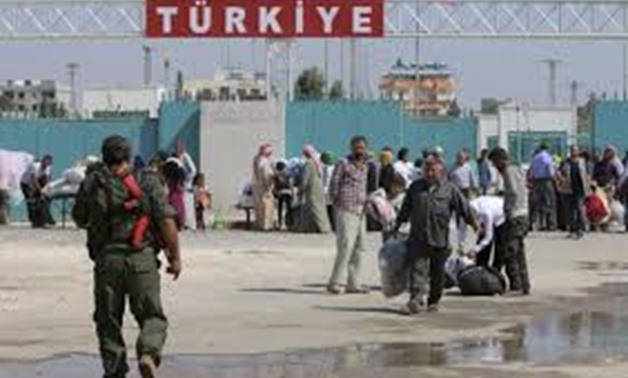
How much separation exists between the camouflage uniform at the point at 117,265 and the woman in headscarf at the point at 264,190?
1940cm

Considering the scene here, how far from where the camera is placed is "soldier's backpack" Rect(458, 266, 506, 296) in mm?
17734

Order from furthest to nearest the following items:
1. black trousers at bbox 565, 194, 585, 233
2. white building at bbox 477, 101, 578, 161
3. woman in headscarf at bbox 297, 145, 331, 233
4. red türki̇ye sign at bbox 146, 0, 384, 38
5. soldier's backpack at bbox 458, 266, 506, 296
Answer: white building at bbox 477, 101, 578, 161 → red türki̇ye sign at bbox 146, 0, 384, 38 → black trousers at bbox 565, 194, 585, 233 → woman in headscarf at bbox 297, 145, 331, 233 → soldier's backpack at bbox 458, 266, 506, 296

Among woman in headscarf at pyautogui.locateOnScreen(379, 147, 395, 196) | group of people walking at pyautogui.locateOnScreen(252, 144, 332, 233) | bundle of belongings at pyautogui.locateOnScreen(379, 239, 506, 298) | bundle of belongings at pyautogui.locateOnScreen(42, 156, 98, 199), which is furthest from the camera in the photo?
bundle of belongings at pyautogui.locateOnScreen(42, 156, 98, 199)

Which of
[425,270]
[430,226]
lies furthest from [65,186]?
[430,226]

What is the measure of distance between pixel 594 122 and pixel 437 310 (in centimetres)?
2396

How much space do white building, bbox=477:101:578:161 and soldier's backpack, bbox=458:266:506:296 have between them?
22.6 m

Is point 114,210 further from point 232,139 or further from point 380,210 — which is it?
point 232,139

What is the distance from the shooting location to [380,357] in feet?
41.5

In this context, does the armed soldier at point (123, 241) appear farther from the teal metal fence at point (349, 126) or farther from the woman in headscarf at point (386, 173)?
the teal metal fence at point (349, 126)

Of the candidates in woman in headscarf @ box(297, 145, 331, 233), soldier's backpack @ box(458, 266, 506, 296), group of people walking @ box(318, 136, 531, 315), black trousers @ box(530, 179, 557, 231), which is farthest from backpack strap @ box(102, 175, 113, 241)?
black trousers @ box(530, 179, 557, 231)

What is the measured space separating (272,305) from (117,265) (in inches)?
255

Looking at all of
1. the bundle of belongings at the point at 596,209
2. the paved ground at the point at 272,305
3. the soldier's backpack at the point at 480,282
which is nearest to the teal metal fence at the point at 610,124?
the bundle of belongings at the point at 596,209

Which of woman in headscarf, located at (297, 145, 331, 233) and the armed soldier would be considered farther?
woman in headscarf, located at (297, 145, 331, 233)

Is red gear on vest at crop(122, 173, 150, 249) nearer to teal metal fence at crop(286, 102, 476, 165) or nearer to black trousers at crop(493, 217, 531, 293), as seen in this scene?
black trousers at crop(493, 217, 531, 293)
